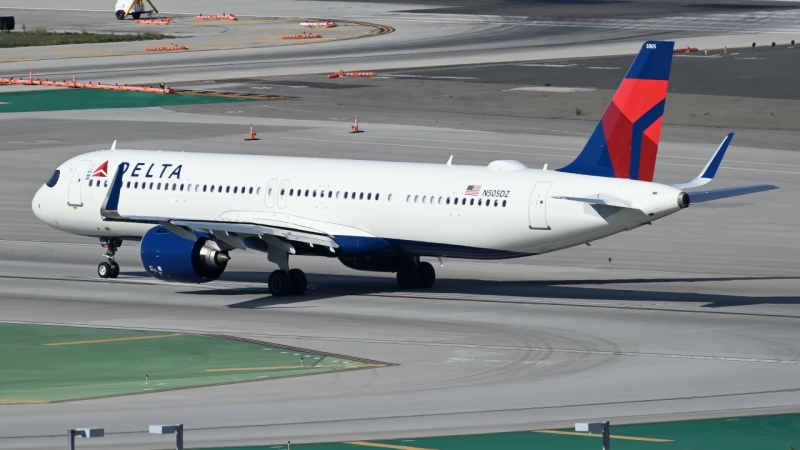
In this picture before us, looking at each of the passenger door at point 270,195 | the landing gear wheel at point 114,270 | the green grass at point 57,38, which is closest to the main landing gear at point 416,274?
the passenger door at point 270,195

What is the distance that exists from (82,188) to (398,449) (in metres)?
25.9

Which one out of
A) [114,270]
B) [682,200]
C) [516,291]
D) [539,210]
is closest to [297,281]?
[516,291]

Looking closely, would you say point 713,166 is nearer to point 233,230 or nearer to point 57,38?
point 233,230

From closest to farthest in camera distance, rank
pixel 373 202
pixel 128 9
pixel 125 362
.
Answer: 1. pixel 125 362
2. pixel 373 202
3. pixel 128 9

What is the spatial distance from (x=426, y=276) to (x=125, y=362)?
1356 centimetres

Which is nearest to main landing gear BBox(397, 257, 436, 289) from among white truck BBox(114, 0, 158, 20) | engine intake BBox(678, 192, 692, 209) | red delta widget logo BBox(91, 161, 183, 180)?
red delta widget logo BBox(91, 161, 183, 180)

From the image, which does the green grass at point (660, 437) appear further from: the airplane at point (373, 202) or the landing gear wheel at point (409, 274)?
the landing gear wheel at point (409, 274)

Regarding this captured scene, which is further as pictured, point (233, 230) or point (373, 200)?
point (373, 200)

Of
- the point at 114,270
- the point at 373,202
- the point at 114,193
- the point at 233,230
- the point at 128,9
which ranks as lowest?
the point at 233,230

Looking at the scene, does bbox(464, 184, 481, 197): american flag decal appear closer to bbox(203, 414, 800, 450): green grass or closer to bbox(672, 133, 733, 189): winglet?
bbox(672, 133, 733, 189): winglet

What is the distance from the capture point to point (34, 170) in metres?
70.5

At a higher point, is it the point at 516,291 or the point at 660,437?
the point at 516,291

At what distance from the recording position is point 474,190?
42750 millimetres

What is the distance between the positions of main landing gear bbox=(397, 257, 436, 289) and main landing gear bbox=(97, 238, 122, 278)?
9.43 m
